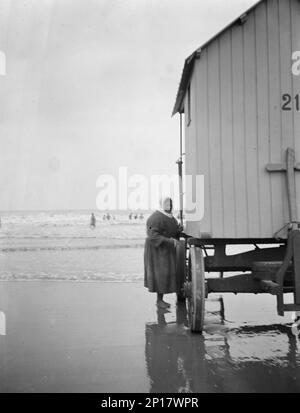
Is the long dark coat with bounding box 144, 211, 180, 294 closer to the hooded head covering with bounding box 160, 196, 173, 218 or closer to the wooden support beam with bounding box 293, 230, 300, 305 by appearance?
the hooded head covering with bounding box 160, 196, 173, 218

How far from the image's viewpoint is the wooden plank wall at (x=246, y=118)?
632cm

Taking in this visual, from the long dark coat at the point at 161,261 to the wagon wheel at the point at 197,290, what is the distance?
6.28ft

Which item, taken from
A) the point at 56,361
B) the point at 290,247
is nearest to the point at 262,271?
the point at 290,247

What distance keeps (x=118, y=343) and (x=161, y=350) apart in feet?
2.04

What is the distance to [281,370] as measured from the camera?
495 centimetres

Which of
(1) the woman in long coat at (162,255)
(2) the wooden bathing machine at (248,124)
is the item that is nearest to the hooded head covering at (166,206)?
(1) the woman in long coat at (162,255)

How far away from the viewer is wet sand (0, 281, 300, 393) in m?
Answer: 4.56

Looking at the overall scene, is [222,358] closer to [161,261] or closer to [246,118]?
[246,118]

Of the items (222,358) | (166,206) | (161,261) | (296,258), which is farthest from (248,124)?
(161,261)

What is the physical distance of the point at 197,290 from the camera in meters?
6.32

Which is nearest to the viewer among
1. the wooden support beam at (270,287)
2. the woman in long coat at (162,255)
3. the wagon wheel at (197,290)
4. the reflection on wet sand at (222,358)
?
the reflection on wet sand at (222,358)

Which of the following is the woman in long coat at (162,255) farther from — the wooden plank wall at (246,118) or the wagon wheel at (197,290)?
the wooden plank wall at (246,118)

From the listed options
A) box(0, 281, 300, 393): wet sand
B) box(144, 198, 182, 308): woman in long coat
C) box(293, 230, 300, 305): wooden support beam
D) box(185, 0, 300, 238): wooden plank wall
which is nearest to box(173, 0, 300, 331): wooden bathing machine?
box(185, 0, 300, 238): wooden plank wall

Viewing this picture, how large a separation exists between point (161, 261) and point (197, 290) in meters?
2.21
